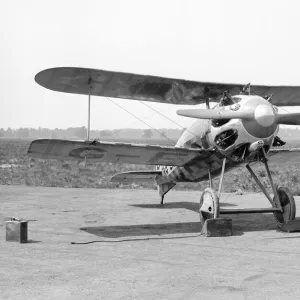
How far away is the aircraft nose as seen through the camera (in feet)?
29.8

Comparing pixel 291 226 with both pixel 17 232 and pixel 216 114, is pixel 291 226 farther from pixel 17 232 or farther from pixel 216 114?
pixel 17 232

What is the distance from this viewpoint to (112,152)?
10.5 metres

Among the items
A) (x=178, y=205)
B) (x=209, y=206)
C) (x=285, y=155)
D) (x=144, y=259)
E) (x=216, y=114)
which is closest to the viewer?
(x=144, y=259)

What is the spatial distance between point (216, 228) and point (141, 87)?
13.4ft

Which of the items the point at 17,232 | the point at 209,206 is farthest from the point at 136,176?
the point at 17,232

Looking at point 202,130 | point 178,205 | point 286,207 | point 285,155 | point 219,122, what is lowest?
point 178,205

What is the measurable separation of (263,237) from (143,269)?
377 centimetres

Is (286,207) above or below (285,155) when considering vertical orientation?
below

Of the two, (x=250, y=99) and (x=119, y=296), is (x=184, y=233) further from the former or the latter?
(x=119, y=296)

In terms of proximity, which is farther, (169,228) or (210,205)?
(169,228)

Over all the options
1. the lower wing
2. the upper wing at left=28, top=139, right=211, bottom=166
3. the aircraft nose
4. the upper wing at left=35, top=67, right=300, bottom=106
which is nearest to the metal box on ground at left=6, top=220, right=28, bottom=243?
the upper wing at left=28, top=139, right=211, bottom=166

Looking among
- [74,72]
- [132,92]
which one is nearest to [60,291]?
[74,72]

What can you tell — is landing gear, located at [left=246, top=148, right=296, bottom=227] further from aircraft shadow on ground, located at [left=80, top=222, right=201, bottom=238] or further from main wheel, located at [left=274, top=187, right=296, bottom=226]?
aircraft shadow on ground, located at [left=80, top=222, right=201, bottom=238]

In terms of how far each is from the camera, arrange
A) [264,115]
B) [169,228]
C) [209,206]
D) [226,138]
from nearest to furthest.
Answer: [264,115] → [226,138] → [209,206] → [169,228]
